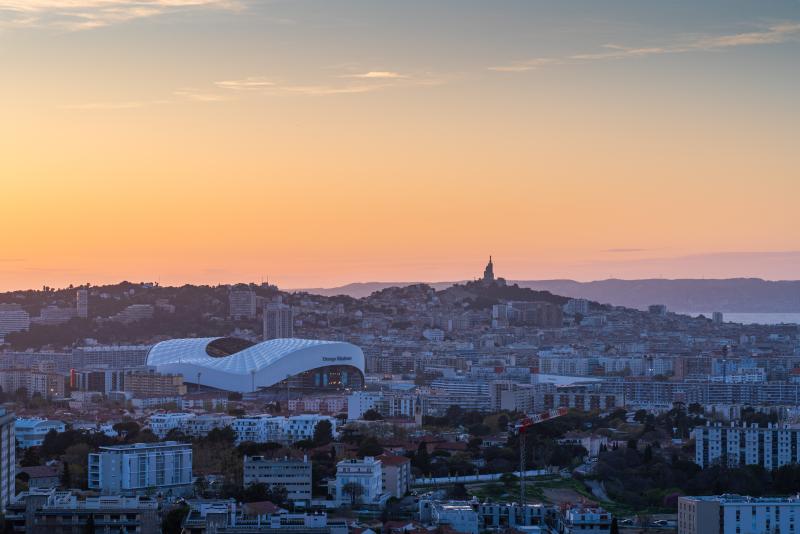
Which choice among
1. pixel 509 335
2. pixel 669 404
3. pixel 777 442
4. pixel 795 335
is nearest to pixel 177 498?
pixel 777 442

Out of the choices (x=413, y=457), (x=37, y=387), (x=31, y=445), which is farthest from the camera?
(x=37, y=387)

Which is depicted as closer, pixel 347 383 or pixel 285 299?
pixel 347 383

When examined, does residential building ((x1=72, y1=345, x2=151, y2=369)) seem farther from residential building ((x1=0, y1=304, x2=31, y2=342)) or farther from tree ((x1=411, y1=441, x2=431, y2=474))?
tree ((x1=411, y1=441, x2=431, y2=474))

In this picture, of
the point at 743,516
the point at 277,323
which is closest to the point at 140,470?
the point at 743,516

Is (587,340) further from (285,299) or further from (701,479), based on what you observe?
(701,479)

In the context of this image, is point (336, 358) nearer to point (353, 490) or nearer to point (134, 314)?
point (134, 314)

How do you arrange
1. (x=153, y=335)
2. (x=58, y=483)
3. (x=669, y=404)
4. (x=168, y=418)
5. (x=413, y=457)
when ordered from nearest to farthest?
1. (x=58, y=483)
2. (x=413, y=457)
3. (x=168, y=418)
4. (x=669, y=404)
5. (x=153, y=335)
